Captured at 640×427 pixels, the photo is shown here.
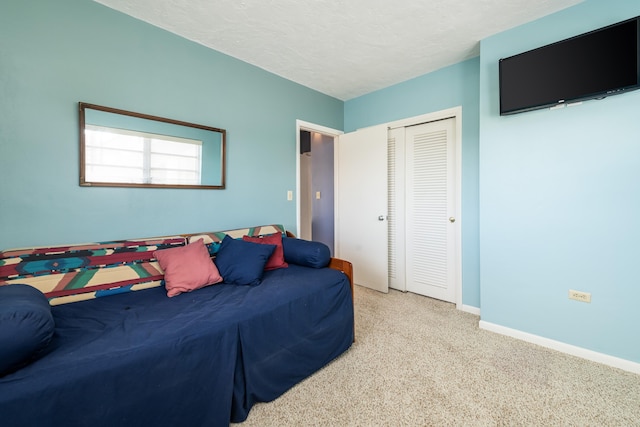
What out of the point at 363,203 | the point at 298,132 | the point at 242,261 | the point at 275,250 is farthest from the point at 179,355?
the point at 363,203

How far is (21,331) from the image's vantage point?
3.12 feet

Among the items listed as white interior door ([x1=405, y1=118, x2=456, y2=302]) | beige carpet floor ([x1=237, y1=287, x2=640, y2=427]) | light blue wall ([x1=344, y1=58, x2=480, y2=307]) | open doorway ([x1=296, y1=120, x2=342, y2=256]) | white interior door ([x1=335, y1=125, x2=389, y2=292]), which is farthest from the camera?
open doorway ([x1=296, y1=120, x2=342, y2=256])

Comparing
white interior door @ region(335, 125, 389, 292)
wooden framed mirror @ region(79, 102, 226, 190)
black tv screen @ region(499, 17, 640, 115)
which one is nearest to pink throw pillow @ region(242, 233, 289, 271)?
wooden framed mirror @ region(79, 102, 226, 190)

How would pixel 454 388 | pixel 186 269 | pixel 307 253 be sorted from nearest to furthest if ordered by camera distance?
1. pixel 454 388
2. pixel 186 269
3. pixel 307 253

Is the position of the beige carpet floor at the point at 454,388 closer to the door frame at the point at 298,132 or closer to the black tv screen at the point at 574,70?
the door frame at the point at 298,132

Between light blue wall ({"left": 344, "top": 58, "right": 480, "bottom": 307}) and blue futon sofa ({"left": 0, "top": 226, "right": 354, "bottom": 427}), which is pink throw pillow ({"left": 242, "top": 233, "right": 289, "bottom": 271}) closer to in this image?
blue futon sofa ({"left": 0, "top": 226, "right": 354, "bottom": 427})

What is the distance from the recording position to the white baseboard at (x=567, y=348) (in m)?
1.82

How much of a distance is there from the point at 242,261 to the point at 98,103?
1.52m

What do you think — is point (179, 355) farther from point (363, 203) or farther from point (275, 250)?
point (363, 203)

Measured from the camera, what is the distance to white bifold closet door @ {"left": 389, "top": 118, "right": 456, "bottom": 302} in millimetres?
2986

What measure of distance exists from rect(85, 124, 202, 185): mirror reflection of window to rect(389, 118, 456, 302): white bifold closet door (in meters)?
2.35

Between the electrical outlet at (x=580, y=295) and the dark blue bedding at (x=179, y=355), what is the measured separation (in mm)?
1729

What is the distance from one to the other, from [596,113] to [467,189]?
3.56 feet

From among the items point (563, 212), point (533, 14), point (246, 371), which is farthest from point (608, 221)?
point (246, 371)
